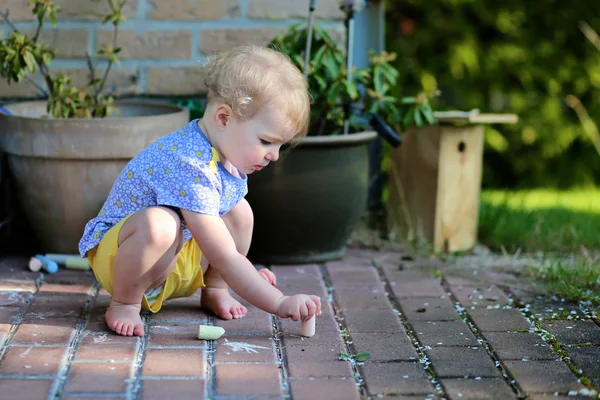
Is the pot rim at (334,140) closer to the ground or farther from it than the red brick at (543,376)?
farther from it

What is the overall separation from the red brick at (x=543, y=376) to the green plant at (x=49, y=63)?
69.5 inches

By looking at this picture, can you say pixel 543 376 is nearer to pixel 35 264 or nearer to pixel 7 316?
pixel 7 316

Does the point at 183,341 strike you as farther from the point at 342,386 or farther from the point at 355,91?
the point at 355,91

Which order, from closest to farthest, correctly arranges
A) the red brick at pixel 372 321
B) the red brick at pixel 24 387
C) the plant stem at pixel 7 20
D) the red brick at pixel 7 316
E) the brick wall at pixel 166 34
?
the red brick at pixel 24 387 → the red brick at pixel 7 316 → the red brick at pixel 372 321 → the plant stem at pixel 7 20 → the brick wall at pixel 166 34

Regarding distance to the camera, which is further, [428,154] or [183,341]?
[428,154]

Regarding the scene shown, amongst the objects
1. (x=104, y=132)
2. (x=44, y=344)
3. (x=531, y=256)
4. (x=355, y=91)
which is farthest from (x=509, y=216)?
(x=44, y=344)

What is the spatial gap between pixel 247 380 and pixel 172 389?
19cm

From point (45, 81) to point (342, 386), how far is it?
185 cm

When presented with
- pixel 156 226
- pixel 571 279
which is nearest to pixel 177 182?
pixel 156 226

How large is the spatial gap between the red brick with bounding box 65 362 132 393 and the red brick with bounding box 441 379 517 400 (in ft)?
2.58

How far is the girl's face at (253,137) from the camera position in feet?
7.48

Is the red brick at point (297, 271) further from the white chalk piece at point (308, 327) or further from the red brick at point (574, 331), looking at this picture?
the red brick at point (574, 331)

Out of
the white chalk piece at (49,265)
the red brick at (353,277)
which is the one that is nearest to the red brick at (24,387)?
the white chalk piece at (49,265)

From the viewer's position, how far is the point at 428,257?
335cm
